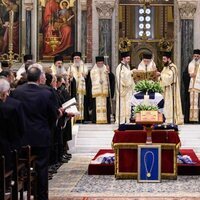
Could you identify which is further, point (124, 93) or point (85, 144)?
point (124, 93)

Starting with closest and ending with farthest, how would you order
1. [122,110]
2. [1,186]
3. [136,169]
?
[1,186] → [136,169] → [122,110]

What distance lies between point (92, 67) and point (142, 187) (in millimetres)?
9942

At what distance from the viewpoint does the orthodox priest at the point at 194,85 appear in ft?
65.5

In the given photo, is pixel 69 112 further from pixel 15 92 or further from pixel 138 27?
pixel 138 27

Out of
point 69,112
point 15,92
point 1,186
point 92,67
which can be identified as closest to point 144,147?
point 69,112

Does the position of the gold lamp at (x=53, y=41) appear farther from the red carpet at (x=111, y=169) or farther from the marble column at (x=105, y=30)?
the red carpet at (x=111, y=169)

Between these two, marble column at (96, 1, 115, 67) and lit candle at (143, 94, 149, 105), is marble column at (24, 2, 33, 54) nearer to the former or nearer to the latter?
marble column at (96, 1, 115, 67)

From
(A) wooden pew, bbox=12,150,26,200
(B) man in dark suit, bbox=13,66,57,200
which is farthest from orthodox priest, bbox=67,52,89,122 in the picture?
(A) wooden pew, bbox=12,150,26,200

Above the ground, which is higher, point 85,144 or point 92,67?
point 92,67

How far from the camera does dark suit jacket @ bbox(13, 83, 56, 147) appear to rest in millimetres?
9164

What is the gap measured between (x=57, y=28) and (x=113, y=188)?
1072 centimetres

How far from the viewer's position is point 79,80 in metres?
20.2

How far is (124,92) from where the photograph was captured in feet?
64.5

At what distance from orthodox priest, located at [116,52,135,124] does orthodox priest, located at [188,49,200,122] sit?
1.81 metres
